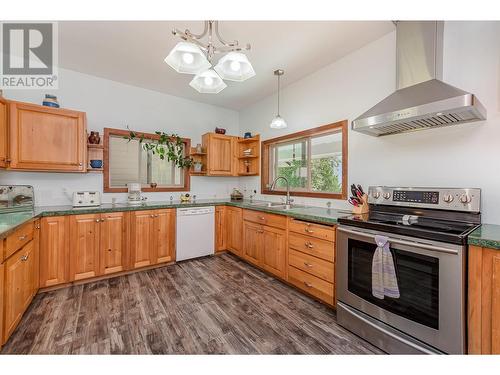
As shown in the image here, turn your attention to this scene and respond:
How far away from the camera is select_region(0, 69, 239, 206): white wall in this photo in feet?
9.30

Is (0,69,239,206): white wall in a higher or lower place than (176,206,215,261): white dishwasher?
higher

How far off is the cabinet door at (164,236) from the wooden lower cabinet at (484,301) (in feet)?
10.4

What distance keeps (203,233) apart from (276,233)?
1.34 meters

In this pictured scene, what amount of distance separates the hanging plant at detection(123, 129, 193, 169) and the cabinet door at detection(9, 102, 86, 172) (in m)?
0.78

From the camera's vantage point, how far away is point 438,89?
62.8 inches

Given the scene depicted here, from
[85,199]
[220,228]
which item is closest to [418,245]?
[220,228]

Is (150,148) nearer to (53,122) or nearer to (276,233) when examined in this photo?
(53,122)

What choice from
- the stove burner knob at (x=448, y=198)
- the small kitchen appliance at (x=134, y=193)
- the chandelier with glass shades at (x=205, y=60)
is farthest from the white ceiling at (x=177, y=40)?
the stove burner knob at (x=448, y=198)

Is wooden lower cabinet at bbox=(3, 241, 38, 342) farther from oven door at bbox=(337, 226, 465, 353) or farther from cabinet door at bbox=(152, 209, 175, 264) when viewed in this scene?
oven door at bbox=(337, 226, 465, 353)

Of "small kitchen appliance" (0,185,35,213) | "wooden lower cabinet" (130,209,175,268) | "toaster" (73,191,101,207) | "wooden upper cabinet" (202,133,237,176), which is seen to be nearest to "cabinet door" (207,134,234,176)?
"wooden upper cabinet" (202,133,237,176)

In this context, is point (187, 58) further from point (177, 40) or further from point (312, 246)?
point (312, 246)

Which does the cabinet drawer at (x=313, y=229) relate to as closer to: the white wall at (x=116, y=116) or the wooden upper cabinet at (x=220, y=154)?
the wooden upper cabinet at (x=220, y=154)

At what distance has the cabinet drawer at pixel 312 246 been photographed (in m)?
2.09
